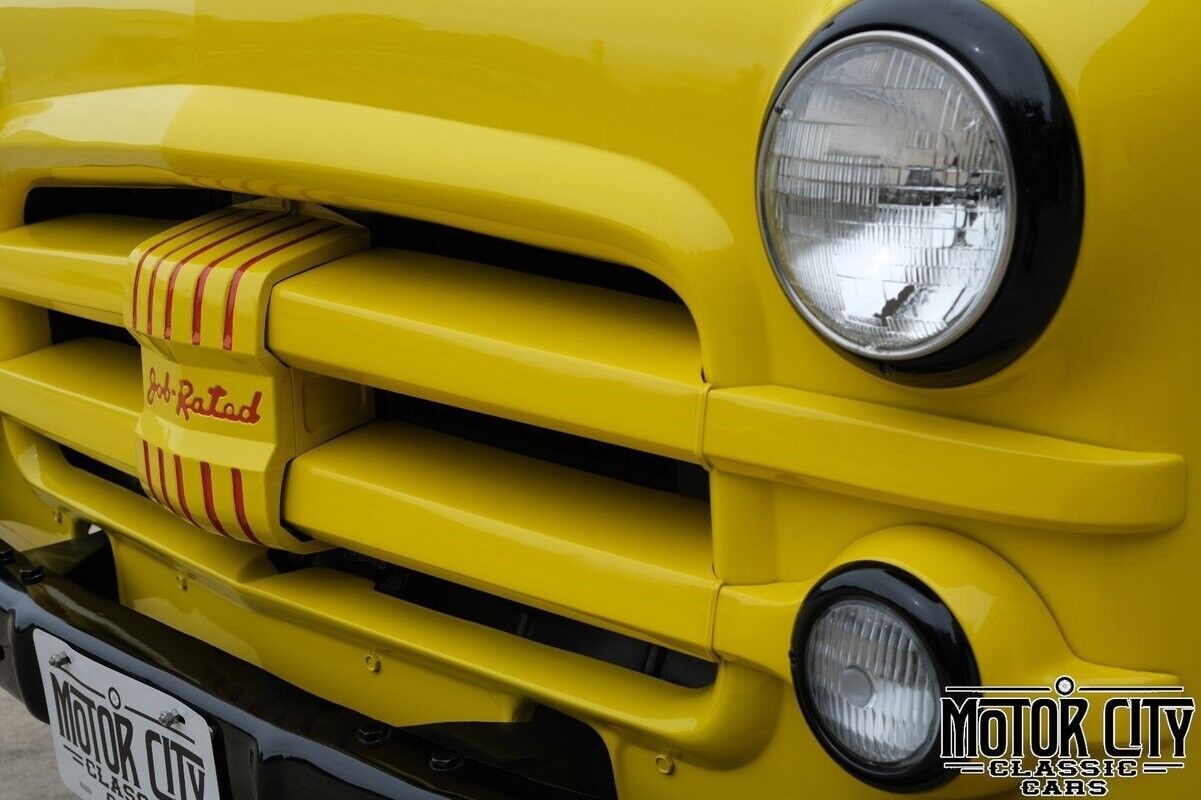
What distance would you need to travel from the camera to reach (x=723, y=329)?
1.30 metres

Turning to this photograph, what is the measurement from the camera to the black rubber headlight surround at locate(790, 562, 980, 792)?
3.92 ft

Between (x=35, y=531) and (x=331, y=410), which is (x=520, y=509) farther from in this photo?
(x=35, y=531)

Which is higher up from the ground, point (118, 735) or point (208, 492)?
point (208, 492)

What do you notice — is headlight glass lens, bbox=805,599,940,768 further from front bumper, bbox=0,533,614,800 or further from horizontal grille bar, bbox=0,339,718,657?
front bumper, bbox=0,533,614,800

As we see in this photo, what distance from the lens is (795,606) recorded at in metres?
1.31

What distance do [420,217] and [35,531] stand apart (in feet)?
4.09

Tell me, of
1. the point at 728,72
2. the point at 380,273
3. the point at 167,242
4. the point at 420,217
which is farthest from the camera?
the point at 167,242

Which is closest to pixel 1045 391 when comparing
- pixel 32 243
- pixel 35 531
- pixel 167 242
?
pixel 167 242

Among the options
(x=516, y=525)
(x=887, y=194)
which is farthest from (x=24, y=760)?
(x=887, y=194)

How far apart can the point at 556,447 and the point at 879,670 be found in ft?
2.05

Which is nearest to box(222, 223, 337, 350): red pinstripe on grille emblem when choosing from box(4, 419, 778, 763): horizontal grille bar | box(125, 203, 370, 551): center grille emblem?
box(125, 203, 370, 551): center grille emblem

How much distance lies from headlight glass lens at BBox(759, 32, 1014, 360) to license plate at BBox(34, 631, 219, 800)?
1.01 meters

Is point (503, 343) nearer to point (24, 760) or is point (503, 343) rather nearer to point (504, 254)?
point (504, 254)

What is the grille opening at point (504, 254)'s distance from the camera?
1620 mm
